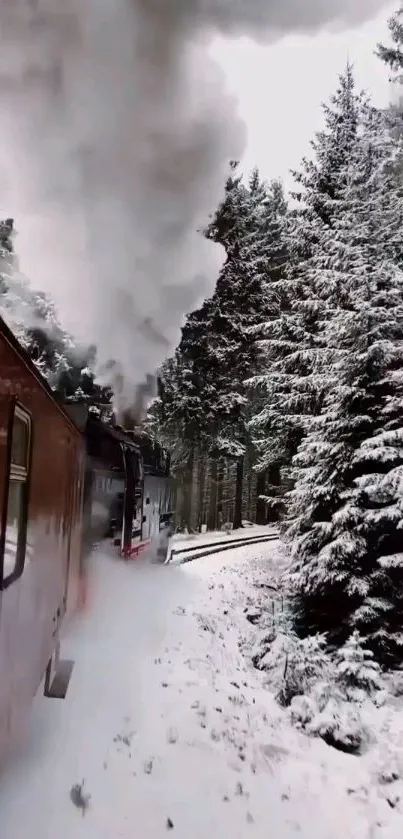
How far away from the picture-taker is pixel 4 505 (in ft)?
7.98

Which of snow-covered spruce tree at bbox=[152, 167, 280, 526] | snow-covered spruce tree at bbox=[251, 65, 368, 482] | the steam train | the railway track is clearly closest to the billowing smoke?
snow-covered spruce tree at bbox=[251, 65, 368, 482]

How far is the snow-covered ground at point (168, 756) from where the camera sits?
4367mm

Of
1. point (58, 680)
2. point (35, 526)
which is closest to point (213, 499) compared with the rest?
point (58, 680)

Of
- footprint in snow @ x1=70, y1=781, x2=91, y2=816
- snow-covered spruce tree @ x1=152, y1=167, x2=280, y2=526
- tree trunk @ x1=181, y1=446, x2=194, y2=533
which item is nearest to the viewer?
footprint in snow @ x1=70, y1=781, x2=91, y2=816

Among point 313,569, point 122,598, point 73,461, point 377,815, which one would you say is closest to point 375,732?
point 377,815

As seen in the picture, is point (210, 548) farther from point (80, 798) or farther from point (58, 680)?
point (80, 798)

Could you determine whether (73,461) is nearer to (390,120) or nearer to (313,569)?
(313,569)

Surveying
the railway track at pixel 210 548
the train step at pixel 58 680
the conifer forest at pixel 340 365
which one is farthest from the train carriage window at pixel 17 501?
the railway track at pixel 210 548

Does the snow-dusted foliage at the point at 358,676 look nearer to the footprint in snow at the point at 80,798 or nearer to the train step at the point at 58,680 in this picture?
the train step at the point at 58,680

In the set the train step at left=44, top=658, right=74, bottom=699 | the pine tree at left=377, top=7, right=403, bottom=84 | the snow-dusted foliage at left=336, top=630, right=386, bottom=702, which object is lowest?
the snow-dusted foliage at left=336, top=630, right=386, bottom=702

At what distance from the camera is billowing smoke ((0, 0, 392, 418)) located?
8.99 meters

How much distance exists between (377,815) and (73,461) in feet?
16.1

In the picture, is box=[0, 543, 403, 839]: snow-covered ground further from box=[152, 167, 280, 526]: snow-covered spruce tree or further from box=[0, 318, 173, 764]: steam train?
box=[152, 167, 280, 526]: snow-covered spruce tree

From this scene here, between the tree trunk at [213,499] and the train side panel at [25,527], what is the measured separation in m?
21.4
